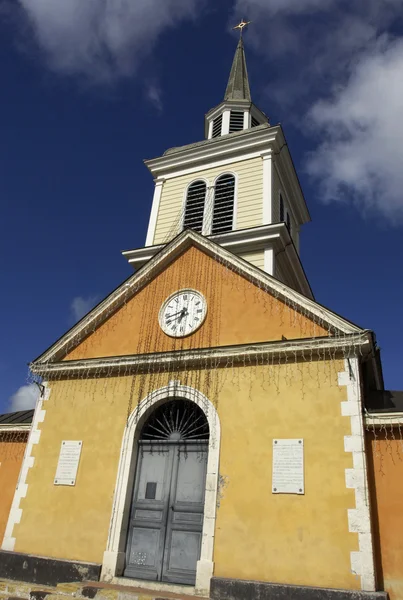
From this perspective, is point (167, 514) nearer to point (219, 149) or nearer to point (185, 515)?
point (185, 515)

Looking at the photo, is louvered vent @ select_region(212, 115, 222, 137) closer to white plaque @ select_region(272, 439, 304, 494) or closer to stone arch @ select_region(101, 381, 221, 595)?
stone arch @ select_region(101, 381, 221, 595)

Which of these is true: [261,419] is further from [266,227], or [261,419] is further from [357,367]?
[266,227]

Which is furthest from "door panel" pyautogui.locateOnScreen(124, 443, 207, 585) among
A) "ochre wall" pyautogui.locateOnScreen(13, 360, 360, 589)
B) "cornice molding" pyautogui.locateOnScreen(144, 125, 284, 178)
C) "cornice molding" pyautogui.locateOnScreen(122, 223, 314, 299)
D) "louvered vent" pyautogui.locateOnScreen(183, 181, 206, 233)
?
"cornice molding" pyautogui.locateOnScreen(144, 125, 284, 178)

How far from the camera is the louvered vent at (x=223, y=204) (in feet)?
51.1

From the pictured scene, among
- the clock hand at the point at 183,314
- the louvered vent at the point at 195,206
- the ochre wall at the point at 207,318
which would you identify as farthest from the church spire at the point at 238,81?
the clock hand at the point at 183,314

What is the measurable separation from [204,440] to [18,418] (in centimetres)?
627

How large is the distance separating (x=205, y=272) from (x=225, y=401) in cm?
342

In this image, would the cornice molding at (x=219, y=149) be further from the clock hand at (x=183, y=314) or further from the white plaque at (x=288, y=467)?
the white plaque at (x=288, y=467)

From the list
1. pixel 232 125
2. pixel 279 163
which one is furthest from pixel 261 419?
pixel 232 125

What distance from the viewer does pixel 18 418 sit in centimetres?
1297

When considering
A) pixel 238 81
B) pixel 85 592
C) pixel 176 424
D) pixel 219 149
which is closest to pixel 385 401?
pixel 176 424

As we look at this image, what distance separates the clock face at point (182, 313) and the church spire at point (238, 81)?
12.3 m

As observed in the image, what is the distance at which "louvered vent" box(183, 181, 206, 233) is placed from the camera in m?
16.2

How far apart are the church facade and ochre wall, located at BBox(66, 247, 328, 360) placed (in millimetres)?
33
